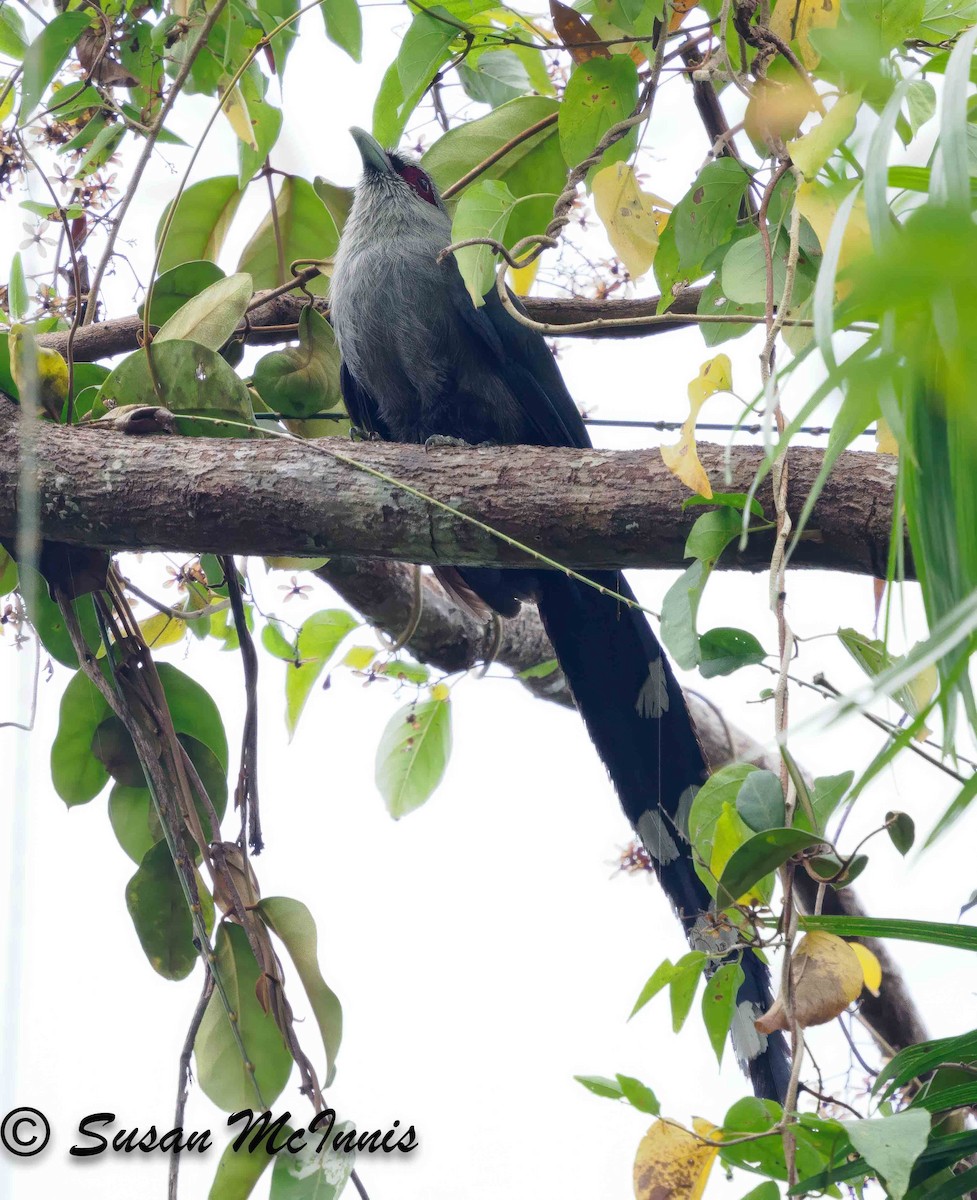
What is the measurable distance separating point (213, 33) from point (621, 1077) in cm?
174

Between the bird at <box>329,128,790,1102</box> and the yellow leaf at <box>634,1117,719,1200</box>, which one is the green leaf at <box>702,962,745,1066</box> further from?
the bird at <box>329,128,790,1102</box>

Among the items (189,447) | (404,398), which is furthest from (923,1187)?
(404,398)

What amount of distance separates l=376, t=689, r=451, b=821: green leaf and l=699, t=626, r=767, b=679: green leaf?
1103 millimetres

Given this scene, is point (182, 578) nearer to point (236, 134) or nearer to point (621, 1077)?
point (236, 134)

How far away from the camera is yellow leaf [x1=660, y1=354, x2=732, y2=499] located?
111cm

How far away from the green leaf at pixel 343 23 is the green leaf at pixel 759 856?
150cm

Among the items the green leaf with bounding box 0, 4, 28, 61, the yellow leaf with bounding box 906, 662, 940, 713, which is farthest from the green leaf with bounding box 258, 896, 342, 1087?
the green leaf with bounding box 0, 4, 28, 61

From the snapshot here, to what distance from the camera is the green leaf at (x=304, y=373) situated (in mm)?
1920

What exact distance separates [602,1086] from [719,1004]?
0.29 meters

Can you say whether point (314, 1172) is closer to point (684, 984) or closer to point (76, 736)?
point (684, 984)

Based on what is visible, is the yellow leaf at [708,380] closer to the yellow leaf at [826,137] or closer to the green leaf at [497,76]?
the yellow leaf at [826,137]

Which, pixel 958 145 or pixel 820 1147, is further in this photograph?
pixel 820 1147

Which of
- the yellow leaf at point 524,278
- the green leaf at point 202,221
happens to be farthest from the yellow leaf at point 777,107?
the green leaf at point 202,221

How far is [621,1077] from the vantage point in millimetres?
896
